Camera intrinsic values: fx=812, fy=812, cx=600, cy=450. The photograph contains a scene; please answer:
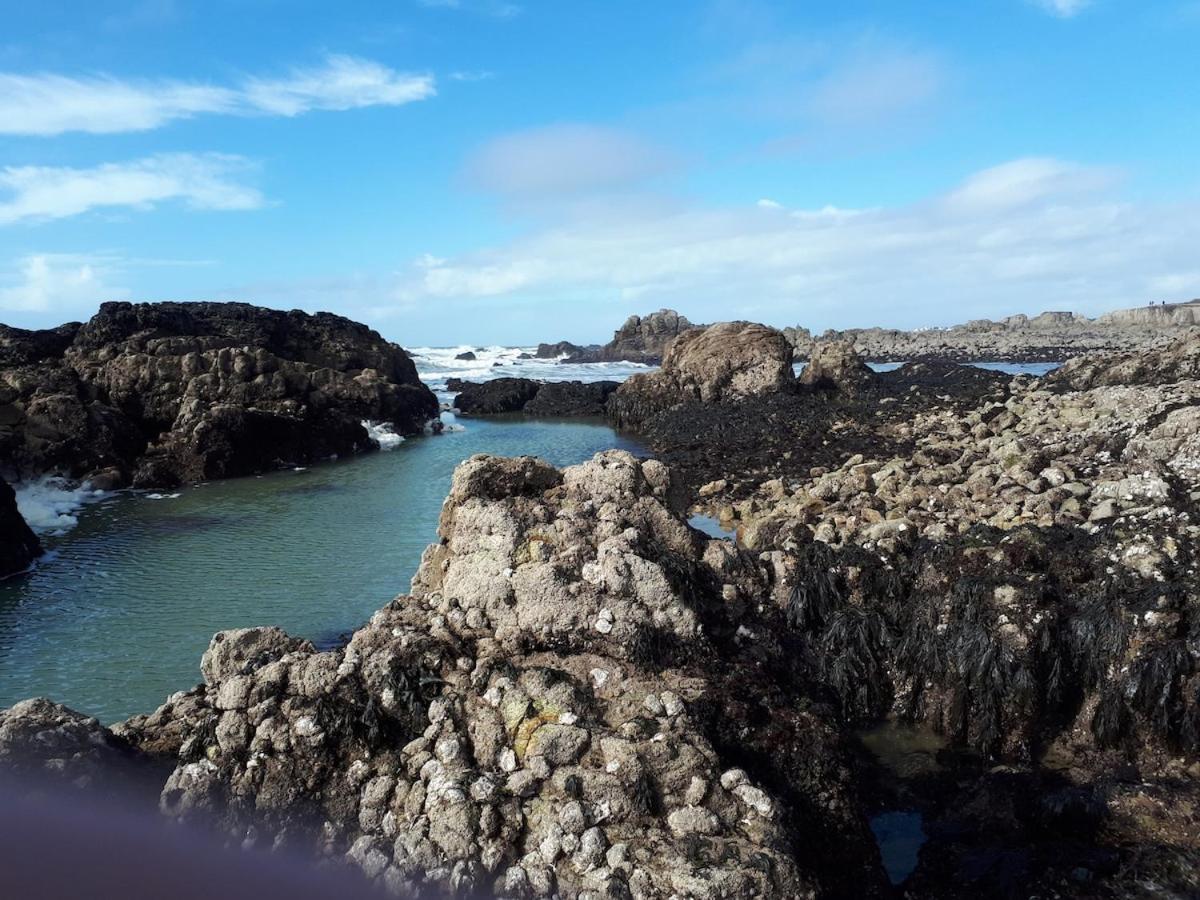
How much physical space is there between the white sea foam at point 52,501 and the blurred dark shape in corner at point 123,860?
69.4 feet

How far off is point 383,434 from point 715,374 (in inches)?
766

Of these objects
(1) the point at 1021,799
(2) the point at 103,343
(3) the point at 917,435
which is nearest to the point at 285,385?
(2) the point at 103,343

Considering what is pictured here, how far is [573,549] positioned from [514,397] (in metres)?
50.9

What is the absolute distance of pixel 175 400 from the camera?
3647 centimetres

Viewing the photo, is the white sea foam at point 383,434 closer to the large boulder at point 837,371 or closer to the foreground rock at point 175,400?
the foreground rock at point 175,400

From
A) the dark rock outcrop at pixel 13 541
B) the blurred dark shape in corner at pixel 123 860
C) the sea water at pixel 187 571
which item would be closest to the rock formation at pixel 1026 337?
the sea water at pixel 187 571

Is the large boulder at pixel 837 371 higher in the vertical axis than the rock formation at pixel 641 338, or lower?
lower

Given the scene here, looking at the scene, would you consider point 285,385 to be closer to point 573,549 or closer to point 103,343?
point 103,343

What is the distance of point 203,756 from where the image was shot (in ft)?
22.7

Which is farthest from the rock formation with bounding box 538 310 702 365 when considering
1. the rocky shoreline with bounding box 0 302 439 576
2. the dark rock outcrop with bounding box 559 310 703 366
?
the rocky shoreline with bounding box 0 302 439 576

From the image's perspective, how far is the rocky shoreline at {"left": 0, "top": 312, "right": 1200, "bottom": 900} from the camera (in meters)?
6.12

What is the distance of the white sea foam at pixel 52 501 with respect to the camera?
79.9 ft

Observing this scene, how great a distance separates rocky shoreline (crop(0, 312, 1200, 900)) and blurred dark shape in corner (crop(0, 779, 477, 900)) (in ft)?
0.61

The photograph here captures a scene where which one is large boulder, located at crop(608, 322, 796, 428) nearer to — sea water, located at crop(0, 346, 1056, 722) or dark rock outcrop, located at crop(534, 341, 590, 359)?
sea water, located at crop(0, 346, 1056, 722)
